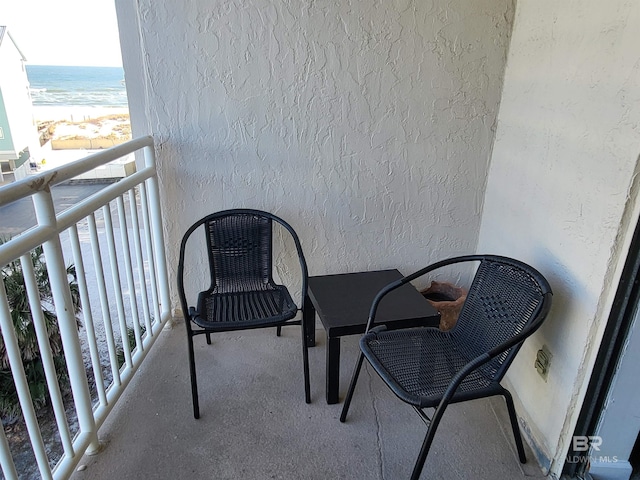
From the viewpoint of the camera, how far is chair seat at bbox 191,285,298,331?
5.52ft

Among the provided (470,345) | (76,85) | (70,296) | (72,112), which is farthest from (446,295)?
(76,85)

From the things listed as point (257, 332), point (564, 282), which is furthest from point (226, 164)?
point (564, 282)

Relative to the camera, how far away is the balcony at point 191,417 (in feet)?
4.43

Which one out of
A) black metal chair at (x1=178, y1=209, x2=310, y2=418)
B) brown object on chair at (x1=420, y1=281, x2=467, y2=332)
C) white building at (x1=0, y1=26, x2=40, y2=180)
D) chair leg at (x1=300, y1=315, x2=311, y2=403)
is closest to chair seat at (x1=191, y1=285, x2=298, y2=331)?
black metal chair at (x1=178, y1=209, x2=310, y2=418)

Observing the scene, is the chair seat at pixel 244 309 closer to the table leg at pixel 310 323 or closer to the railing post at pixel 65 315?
the table leg at pixel 310 323

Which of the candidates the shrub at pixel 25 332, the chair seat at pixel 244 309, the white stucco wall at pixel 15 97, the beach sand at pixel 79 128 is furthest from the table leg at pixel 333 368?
the beach sand at pixel 79 128

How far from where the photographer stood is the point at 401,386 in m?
1.32

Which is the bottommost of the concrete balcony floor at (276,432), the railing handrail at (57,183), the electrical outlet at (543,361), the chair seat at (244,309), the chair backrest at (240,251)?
the concrete balcony floor at (276,432)

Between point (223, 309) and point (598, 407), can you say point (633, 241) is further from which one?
point (223, 309)

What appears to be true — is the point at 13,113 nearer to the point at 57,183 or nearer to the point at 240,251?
the point at 240,251

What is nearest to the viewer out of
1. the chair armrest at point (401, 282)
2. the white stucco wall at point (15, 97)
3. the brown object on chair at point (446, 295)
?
the chair armrest at point (401, 282)

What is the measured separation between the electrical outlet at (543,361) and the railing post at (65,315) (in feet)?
5.62

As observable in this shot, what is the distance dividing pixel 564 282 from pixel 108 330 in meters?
Answer: 1.80
